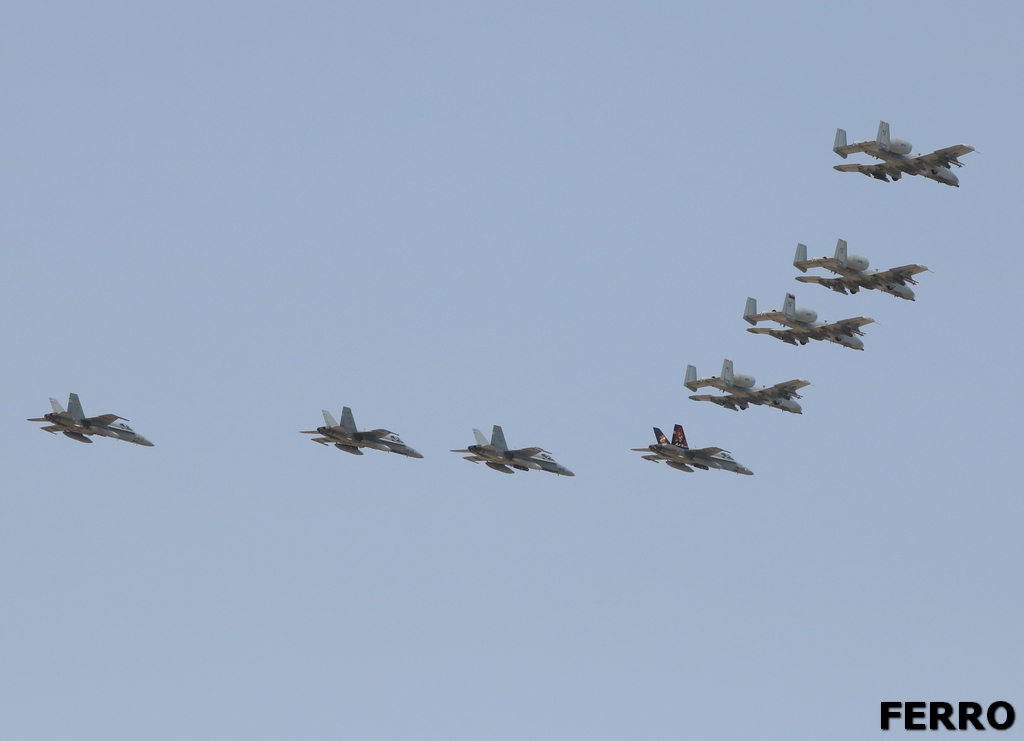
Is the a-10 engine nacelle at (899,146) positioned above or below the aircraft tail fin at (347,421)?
above

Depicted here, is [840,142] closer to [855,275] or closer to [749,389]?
[855,275]

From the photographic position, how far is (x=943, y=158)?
5955 inches

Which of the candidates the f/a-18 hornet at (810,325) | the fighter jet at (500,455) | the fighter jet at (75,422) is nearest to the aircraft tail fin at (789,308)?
the f/a-18 hornet at (810,325)

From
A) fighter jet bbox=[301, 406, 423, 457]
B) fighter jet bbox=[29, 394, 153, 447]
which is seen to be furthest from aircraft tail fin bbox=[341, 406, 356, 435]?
fighter jet bbox=[29, 394, 153, 447]

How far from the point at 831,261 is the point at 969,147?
567 inches

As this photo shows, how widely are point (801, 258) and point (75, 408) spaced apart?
202 ft

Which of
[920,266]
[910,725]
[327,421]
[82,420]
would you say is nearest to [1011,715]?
[910,725]

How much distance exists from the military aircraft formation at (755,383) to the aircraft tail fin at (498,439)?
3.2 inches

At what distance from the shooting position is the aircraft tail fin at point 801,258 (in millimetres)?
155500

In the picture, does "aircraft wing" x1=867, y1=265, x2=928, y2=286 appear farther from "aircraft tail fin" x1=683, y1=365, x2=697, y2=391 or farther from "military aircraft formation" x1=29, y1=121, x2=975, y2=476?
"aircraft tail fin" x1=683, y1=365, x2=697, y2=391

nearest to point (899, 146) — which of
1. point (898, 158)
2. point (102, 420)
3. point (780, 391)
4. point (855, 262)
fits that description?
point (898, 158)

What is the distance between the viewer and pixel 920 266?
Result: 152250 mm

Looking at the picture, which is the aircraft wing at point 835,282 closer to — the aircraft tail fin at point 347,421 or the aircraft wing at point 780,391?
the aircraft wing at point 780,391

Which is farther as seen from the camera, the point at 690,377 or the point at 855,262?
the point at 690,377
